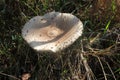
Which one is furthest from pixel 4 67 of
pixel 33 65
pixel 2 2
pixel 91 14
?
pixel 91 14

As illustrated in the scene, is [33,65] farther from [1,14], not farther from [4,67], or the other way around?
[1,14]

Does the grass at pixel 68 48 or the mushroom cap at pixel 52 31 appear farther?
the grass at pixel 68 48

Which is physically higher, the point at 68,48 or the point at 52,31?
the point at 52,31

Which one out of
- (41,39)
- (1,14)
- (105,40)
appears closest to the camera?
(41,39)

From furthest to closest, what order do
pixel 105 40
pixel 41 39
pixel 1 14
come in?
pixel 1 14, pixel 105 40, pixel 41 39
